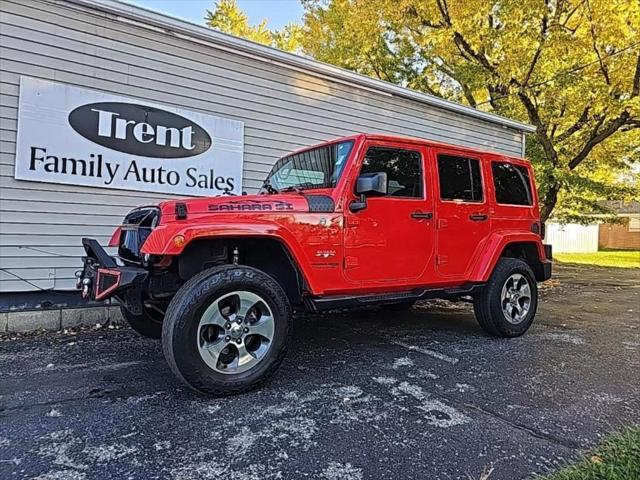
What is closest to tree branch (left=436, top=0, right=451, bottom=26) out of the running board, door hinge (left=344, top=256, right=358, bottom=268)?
the running board

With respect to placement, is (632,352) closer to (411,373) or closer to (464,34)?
(411,373)

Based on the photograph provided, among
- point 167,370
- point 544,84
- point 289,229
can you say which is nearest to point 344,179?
point 289,229

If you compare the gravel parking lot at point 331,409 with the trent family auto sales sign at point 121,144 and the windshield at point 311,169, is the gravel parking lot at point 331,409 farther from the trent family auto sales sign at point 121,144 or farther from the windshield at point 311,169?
the trent family auto sales sign at point 121,144

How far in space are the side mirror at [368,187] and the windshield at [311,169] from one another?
228mm

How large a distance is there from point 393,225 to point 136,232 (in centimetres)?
215

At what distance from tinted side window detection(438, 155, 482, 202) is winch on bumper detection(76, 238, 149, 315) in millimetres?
2832

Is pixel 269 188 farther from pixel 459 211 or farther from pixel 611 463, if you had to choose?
pixel 611 463

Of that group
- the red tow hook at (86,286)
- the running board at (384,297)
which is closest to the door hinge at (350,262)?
the running board at (384,297)

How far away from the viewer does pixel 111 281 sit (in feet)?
10.3

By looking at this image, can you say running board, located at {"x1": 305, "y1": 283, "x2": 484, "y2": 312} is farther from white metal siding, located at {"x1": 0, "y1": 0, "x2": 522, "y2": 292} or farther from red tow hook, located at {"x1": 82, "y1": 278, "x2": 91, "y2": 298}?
white metal siding, located at {"x1": 0, "y1": 0, "x2": 522, "y2": 292}

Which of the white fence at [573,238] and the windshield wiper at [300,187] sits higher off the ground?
the white fence at [573,238]

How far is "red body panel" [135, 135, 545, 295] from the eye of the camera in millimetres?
3234

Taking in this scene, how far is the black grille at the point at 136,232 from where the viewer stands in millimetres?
3479

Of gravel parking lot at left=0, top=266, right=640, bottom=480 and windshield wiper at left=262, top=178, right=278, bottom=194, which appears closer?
gravel parking lot at left=0, top=266, right=640, bottom=480
